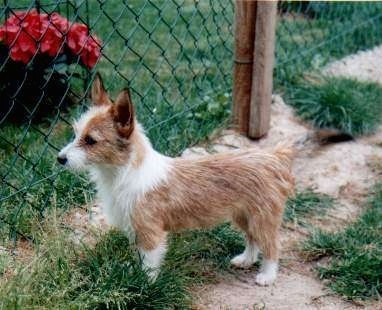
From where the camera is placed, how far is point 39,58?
4.96 m

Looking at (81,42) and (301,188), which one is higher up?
(81,42)

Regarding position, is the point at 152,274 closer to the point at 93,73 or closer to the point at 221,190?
the point at 221,190

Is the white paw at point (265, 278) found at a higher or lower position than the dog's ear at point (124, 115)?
lower

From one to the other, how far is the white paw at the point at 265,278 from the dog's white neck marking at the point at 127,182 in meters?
0.77

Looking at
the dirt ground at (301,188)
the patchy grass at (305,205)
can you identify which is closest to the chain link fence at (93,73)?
the dirt ground at (301,188)

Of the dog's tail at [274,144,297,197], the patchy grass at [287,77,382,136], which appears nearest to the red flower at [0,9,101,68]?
the dog's tail at [274,144,297,197]

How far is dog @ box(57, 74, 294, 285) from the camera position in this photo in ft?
11.1

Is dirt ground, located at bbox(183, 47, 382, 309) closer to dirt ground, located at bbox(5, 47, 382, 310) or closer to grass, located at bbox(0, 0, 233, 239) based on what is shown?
dirt ground, located at bbox(5, 47, 382, 310)

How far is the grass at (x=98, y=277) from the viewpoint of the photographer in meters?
3.14

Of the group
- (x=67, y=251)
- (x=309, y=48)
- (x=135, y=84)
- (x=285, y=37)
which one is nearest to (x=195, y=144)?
(x=135, y=84)

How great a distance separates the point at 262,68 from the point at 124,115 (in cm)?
194

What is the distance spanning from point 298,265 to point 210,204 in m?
0.76

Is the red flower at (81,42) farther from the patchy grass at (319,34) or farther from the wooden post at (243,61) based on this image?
the patchy grass at (319,34)

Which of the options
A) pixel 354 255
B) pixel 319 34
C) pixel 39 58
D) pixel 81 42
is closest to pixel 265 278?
pixel 354 255
